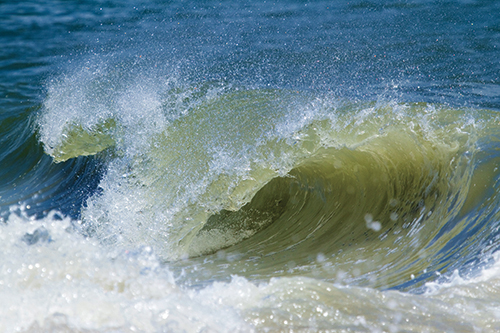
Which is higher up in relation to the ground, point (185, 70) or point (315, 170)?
point (185, 70)

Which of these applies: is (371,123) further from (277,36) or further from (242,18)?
(242,18)

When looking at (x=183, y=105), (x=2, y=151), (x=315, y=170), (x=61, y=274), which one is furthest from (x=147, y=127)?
(x=61, y=274)

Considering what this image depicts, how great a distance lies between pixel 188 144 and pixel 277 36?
5.99 m

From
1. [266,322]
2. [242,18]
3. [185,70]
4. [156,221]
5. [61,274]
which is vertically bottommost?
[156,221]

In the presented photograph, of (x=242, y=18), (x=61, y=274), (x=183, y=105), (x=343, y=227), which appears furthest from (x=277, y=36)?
(x=61, y=274)

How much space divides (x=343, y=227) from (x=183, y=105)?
8.48ft

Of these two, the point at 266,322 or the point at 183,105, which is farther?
the point at 183,105

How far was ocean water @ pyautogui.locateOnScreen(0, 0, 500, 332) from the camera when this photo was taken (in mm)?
2104

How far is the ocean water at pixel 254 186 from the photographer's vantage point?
2104 millimetres

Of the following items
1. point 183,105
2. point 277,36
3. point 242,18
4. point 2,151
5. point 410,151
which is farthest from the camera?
point 242,18

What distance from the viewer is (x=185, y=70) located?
8.10 m

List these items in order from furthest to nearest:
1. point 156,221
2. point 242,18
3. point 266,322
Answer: point 242,18 < point 156,221 < point 266,322

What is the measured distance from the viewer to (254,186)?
4.28m

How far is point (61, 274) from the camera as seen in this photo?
2188 millimetres
